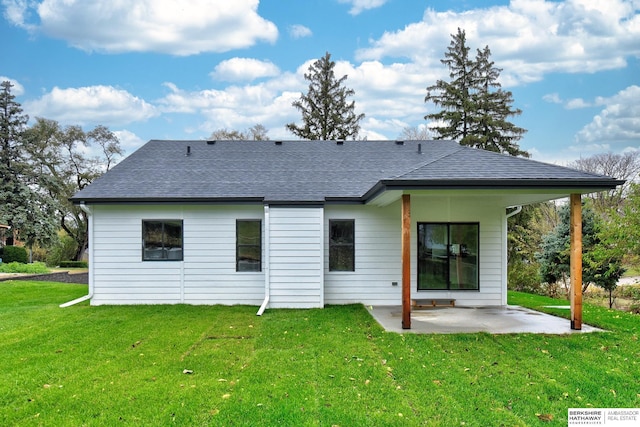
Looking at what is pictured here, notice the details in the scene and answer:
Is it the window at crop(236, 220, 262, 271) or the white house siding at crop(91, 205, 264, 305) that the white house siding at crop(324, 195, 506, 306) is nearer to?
the window at crop(236, 220, 262, 271)

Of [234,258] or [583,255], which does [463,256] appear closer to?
[234,258]

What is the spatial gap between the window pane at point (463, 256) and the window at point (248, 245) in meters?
4.68

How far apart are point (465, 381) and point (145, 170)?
9.55 metres

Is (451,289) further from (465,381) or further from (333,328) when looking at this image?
(465,381)

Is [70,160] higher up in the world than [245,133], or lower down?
lower down

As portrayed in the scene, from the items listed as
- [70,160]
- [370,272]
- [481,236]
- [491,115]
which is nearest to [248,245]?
[370,272]

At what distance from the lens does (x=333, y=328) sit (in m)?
7.07

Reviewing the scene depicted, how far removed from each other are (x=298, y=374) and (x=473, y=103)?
20.8m

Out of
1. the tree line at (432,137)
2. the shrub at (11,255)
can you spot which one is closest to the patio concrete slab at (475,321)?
the tree line at (432,137)

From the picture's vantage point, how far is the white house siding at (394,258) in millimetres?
9555

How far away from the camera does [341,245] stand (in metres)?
9.65

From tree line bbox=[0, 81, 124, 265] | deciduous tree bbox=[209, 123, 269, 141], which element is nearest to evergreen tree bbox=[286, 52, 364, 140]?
deciduous tree bbox=[209, 123, 269, 141]

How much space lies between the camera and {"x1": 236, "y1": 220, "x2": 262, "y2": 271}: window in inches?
377

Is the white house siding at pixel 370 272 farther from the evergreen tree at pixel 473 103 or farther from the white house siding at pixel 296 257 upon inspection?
the evergreen tree at pixel 473 103
